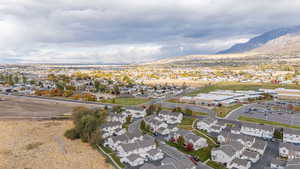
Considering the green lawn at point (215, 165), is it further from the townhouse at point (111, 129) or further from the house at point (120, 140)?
the townhouse at point (111, 129)

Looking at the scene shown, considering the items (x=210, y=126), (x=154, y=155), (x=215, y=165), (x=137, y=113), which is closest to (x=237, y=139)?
(x=210, y=126)

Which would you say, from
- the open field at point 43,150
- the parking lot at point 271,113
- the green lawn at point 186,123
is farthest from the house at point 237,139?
the open field at point 43,150

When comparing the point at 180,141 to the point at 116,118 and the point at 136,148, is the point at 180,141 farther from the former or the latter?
the point at 116,118

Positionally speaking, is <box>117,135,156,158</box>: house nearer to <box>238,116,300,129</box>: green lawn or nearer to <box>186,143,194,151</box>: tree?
<box>186,143,194,151</box>: tree

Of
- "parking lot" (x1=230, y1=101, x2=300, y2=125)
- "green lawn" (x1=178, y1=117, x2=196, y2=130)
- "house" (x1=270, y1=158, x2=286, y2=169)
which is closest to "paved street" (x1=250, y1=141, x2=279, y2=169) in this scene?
"house" (x1=270, y1=158, x2=286, y2=169)

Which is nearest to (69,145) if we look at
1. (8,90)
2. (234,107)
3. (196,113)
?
(196,113)

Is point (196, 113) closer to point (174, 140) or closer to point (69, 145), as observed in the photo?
point (174, 140)
